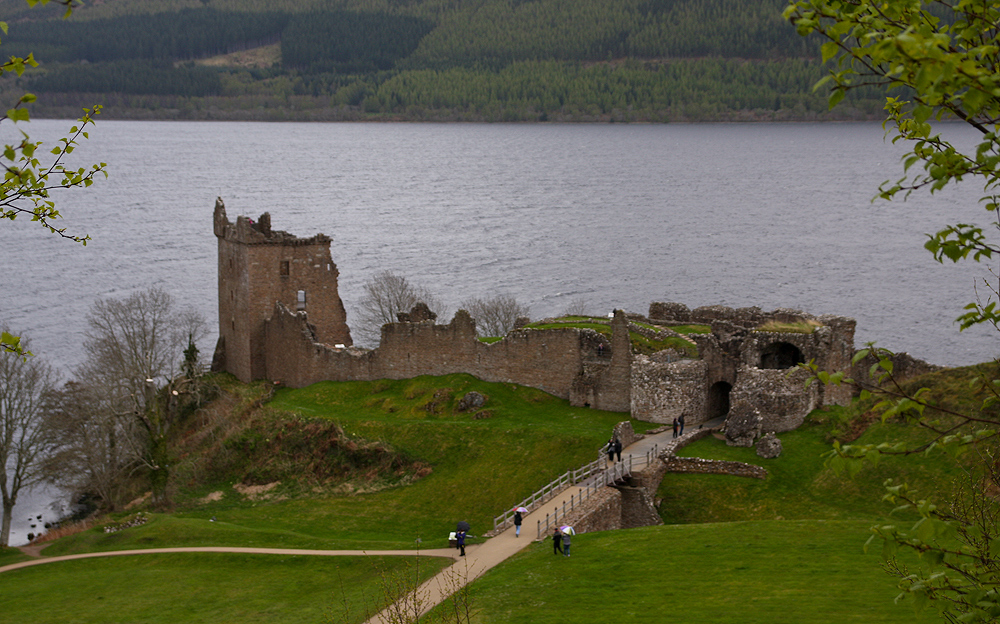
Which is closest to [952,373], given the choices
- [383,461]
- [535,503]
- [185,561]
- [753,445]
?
[753,445]

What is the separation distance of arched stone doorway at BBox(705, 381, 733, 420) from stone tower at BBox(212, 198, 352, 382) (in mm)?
21579

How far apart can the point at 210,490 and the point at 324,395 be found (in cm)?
812

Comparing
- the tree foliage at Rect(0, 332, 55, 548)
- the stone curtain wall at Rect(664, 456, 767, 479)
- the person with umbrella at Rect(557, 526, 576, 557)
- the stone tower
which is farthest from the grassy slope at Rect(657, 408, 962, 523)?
the tree foliage at Rect(0, 332, 55, 548)

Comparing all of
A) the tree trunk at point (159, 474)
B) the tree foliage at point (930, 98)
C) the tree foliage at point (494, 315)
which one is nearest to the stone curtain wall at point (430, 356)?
the tree trunk at point (159, 474)

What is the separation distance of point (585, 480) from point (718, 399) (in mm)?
10817

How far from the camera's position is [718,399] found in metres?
47.9

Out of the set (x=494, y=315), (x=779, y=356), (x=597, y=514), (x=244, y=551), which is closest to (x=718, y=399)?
(x=779, y=356)

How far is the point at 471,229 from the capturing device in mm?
148500

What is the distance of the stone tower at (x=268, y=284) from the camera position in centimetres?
5841

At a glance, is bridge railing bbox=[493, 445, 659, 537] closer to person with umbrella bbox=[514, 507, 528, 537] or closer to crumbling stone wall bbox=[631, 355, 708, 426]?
person with umbrella bbox=[514, 507, 528, 537]

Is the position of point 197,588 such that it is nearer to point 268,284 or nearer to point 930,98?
point 268,284

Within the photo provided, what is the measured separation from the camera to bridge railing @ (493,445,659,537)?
123ft

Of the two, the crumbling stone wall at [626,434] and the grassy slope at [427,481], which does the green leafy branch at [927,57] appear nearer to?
the grassy slope at [427,481]

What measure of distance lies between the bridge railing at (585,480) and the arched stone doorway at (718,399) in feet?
22.3
